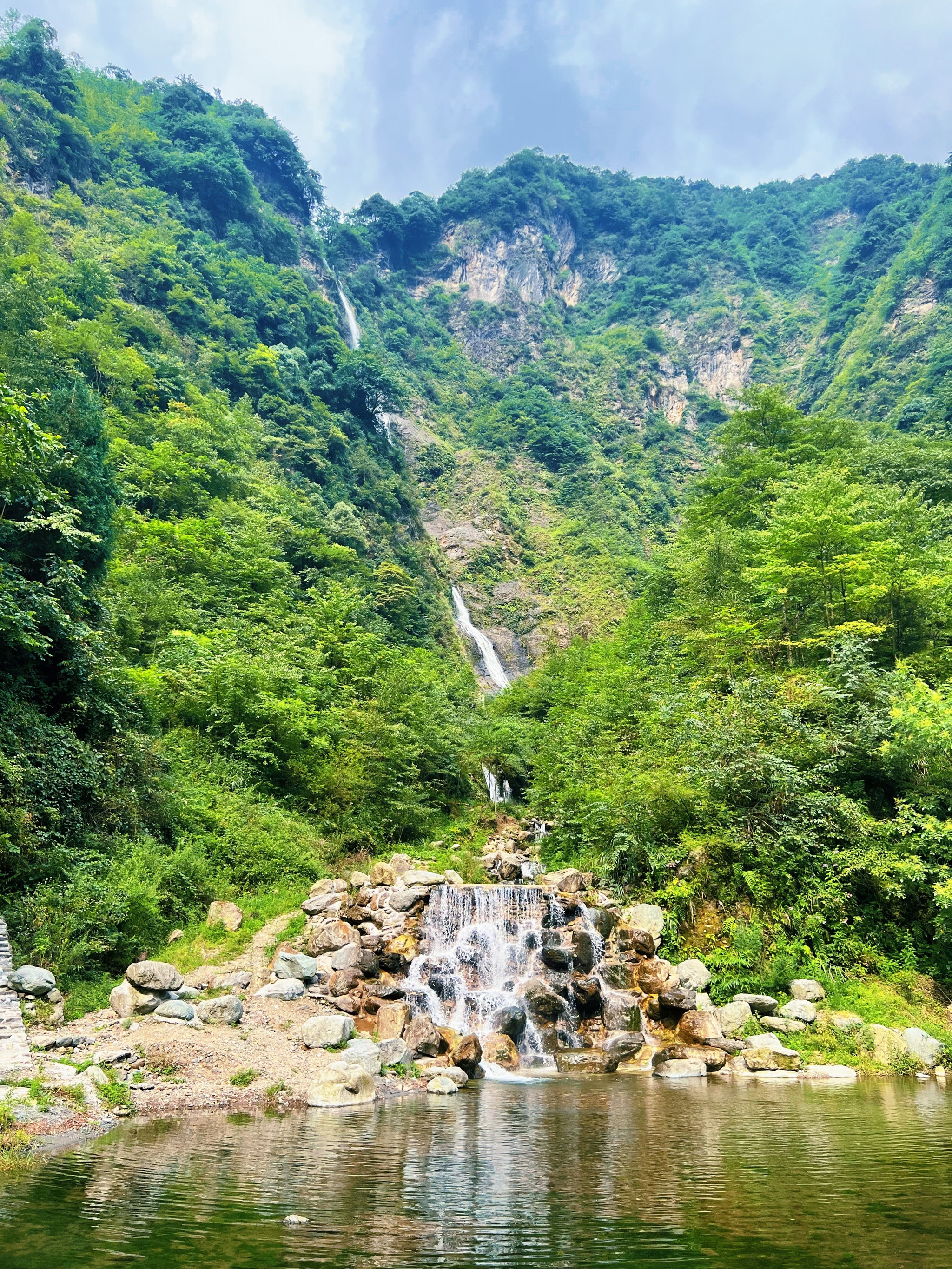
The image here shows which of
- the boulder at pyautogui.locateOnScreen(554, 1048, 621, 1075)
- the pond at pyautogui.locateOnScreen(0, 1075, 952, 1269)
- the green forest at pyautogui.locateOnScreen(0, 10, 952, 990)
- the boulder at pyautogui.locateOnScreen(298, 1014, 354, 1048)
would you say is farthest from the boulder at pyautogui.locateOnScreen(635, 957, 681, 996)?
the boulder at pyautogui.locateOnScreen(298, 1014, 354, 1048)

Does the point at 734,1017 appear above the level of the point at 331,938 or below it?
below

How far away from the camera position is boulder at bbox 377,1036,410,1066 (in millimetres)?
11039

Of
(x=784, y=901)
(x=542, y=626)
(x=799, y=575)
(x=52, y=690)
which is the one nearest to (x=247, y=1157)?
(x=52, y=690)

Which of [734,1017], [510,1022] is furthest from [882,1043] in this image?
[510,1022]

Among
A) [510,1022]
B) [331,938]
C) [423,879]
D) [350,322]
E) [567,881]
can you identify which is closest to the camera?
[510,1022]

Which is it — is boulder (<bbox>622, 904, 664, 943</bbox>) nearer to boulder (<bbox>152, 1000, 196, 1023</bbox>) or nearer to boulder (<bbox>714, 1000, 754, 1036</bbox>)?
boulder (<bbox>714, 1000, 754, 1036</bbox>)

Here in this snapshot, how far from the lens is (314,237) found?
8212 cm

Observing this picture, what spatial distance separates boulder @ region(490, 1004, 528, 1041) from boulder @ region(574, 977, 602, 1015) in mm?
1110

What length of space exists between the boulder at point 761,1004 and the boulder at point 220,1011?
860 cm

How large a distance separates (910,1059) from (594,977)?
17.5ft

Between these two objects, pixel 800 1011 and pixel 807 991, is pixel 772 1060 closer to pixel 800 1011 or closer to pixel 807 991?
pixel 800 1011

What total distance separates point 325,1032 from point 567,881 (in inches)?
298

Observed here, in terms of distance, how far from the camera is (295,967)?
1329 centimetres

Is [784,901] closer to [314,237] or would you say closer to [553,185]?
[314,237]
